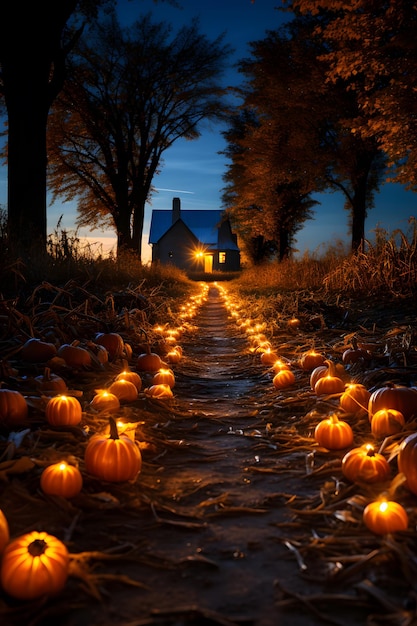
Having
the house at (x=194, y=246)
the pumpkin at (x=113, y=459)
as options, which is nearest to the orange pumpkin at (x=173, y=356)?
the pumpkin at (x=113, y=459)

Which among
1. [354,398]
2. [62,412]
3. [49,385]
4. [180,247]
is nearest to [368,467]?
[354,398]

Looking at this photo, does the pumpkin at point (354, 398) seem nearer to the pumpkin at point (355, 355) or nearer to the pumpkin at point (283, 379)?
the pumpkin at point (283, 379)

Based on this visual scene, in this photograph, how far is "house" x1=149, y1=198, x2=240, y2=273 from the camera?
54719 millimetres

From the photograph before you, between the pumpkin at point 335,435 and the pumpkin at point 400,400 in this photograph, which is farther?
the pumpkin at point 400,400

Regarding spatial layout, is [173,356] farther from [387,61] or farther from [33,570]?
[387,61]

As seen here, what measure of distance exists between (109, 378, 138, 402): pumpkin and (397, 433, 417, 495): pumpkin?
233 centimetres

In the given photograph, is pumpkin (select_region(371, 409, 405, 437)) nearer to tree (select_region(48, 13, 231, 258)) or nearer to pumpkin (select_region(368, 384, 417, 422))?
pumpkin (select_region(368, 384, 417, 422))

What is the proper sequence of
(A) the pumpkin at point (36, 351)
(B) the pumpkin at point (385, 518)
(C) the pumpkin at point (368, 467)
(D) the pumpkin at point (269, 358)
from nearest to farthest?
(B) the pumpkin at point (385, 518) < (C) the pumpkin at point (368, 467) < (A) the pumpkin at point (36, 351) < (D) the pumpkin at point (269, 358)

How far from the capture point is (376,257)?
33.8 feet

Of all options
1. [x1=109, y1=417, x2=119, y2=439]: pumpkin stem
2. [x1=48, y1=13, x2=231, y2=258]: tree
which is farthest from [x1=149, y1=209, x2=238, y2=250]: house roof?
[x1=109, y1=417, x2=119, y2=439]: pumpkin stem

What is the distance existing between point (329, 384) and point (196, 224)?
54.2 meters

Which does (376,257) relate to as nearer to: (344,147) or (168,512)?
(344,147)

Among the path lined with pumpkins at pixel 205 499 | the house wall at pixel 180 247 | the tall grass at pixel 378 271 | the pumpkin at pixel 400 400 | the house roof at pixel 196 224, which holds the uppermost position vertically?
the house roof at pixel 196 224

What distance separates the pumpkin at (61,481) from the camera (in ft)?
7.75
